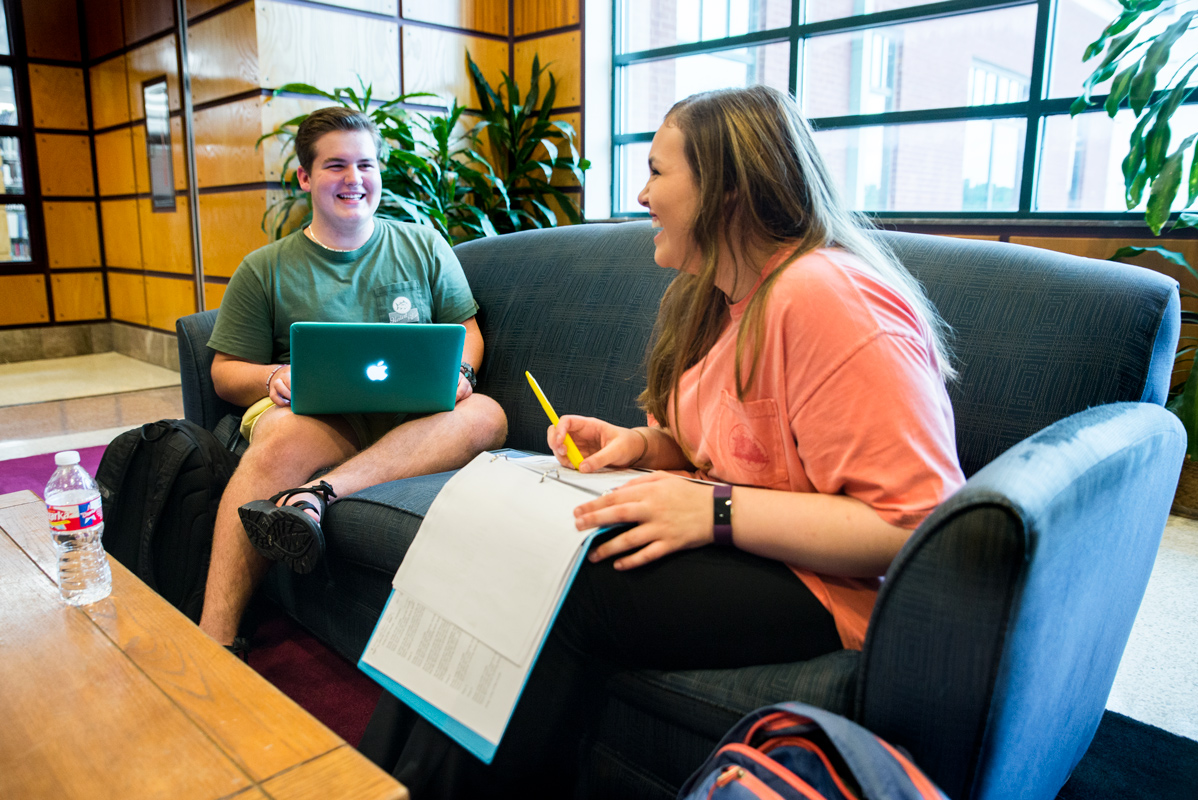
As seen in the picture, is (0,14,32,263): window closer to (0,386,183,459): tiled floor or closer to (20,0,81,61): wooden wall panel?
(20,0,81,61): wooden wall panel

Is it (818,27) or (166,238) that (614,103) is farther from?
(166,238)

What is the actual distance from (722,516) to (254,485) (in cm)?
108

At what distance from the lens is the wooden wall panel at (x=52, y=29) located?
542cm

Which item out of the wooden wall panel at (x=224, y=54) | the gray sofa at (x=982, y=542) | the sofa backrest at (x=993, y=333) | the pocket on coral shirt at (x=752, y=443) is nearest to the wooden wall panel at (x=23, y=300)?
the wooden wall panel at (x=224, y=54)

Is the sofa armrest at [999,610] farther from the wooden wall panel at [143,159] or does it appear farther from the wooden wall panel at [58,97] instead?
the wooden wall panel at [58,97]

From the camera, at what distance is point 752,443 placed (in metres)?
1.07

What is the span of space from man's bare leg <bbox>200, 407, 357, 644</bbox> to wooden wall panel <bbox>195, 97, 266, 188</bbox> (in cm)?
255

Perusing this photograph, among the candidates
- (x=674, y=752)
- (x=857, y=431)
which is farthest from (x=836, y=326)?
(x=674, y=752)

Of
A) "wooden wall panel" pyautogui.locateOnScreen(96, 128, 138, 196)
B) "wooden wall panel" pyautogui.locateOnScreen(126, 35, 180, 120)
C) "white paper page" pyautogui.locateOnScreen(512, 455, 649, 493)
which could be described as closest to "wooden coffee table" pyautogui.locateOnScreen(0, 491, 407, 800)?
"white paper page" pyautogui.locateOnScreen(512, 455, 649, 493)

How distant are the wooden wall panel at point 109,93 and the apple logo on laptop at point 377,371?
15.4 ft

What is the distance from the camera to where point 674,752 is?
1.08 metres

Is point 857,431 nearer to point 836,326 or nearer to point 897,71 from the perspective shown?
point 836,326

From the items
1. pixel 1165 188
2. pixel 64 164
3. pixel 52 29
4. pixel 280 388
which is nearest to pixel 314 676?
pixel 280 388

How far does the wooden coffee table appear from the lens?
723mm
